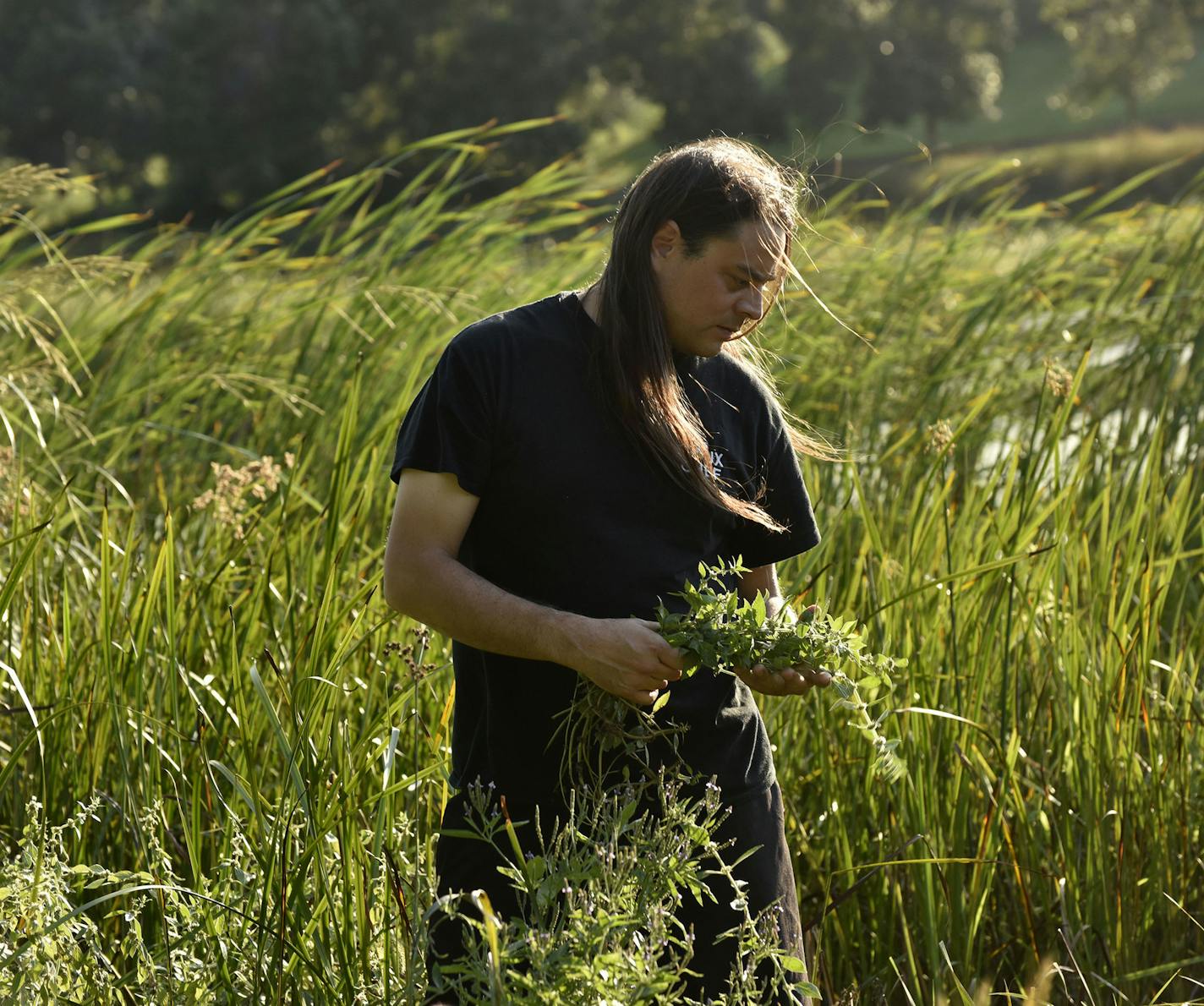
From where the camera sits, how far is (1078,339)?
4.71 meters

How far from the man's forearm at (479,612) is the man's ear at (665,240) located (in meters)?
0.51

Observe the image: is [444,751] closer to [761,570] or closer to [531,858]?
[761,570]

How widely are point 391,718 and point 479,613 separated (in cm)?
72

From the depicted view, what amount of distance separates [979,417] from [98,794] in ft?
10.1

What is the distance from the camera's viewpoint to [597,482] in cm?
199

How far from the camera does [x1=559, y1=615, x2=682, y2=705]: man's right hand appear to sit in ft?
5.73

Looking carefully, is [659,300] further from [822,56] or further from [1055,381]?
[822,56]

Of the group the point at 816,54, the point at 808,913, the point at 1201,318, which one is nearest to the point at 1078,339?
the point at 1201,318

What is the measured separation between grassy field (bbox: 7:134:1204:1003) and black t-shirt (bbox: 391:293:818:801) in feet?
0.43

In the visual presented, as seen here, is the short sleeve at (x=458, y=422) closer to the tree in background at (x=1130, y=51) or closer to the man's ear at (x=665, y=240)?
the man's ear at (x=665, y=240)

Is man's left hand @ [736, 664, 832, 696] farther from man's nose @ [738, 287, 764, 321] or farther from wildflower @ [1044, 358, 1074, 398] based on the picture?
wildflower @ [1044, 358, 1074, 398]

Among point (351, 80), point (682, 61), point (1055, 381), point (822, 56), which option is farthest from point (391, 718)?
point (822, 56)

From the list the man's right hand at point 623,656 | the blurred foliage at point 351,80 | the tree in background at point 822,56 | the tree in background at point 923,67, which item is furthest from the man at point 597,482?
the tree in background at point 923,67

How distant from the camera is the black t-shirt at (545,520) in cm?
196
